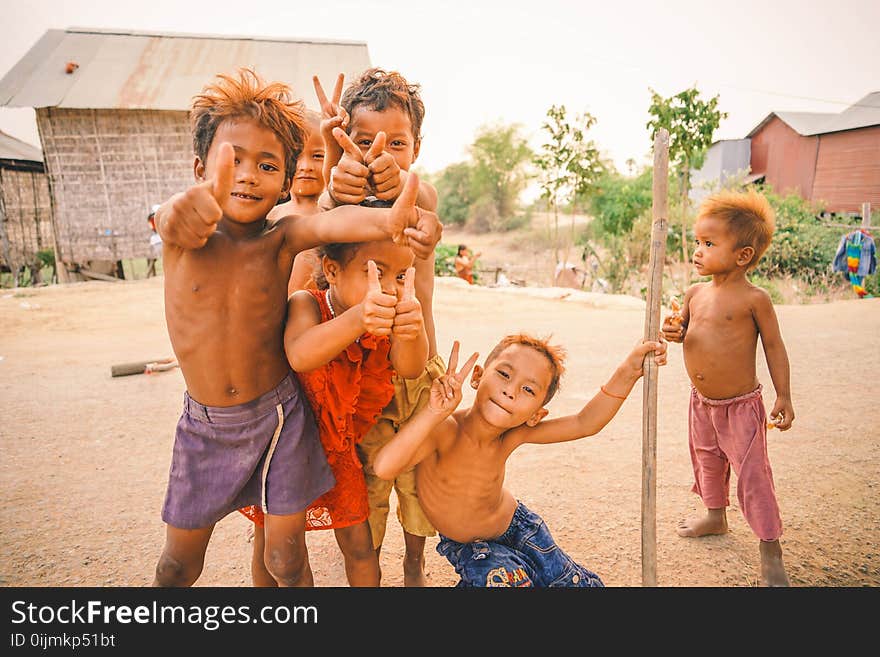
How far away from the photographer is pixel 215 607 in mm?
1435

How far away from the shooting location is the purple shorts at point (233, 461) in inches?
62.2

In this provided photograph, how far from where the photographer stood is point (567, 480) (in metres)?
2.98

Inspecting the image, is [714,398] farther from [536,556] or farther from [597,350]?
[597,350]

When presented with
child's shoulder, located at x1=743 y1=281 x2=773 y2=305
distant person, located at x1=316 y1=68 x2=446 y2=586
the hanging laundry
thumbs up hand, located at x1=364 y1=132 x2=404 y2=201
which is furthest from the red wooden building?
thumbs up hand, located at x1=364 y1=132 x2=404 y2=201

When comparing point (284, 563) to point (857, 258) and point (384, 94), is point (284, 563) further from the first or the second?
point (857, 258)

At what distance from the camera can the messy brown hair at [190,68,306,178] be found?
150cm

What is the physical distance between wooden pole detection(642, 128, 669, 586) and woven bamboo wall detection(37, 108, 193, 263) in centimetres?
1025

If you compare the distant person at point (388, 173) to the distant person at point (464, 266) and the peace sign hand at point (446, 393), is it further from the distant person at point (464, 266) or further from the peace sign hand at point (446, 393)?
the distant person at point (464, 266)

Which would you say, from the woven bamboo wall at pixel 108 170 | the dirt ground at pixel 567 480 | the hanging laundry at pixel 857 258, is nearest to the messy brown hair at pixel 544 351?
the dirt ground at pixel 567 480

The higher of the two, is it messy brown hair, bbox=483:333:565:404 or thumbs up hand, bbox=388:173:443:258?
thumbs up hand, bbox=388:173:443:258

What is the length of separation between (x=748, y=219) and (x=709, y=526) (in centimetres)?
125

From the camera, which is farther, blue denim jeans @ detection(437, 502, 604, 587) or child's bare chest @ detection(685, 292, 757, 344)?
child's bare chest @ detection(685, 292, 757, 344)

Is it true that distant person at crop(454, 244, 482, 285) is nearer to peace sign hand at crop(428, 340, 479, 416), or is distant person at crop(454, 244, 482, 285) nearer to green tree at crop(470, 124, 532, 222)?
peace sign hand at crop(428, 340, 479, 416)

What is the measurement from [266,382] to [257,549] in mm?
718
